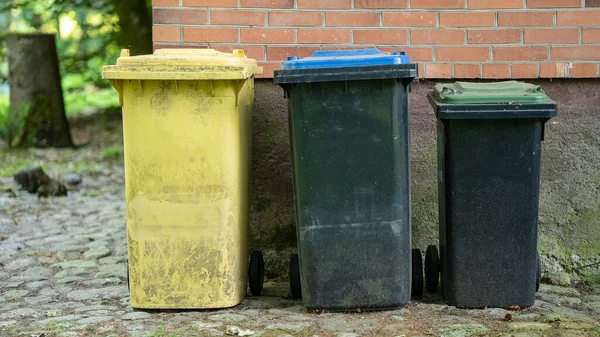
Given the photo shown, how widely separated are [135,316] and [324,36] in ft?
6.96

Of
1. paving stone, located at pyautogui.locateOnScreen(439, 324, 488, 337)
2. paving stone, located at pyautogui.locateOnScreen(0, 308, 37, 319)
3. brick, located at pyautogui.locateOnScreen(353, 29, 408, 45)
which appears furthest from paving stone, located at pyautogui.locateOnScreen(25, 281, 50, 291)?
paving stone, located at pyautogui.locateOnScreen(439, 324, 488, 337)

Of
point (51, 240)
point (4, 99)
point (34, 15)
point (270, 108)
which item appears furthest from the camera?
point (4, 99)

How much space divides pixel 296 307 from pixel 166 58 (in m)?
1.60

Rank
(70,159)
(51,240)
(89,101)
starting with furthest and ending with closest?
1. (89,101)
2. (70,159)
3. (51,240)

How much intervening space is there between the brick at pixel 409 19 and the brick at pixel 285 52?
0.49 m

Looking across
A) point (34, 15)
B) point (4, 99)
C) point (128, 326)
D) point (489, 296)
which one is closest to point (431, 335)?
point (489, 296)

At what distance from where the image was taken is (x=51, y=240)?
7.07 metres

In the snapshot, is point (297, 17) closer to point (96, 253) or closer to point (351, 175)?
point (351, 175)

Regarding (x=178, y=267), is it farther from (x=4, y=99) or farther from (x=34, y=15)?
(x=4, y=99)

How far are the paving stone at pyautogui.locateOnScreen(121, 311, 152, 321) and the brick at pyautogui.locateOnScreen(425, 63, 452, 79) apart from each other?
232 cm

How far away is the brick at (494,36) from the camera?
5.52 meters

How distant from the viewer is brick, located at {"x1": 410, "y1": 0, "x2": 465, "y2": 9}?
5.51 m

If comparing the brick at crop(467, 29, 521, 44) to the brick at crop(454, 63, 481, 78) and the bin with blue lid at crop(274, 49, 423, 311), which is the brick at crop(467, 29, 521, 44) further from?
the bin with blue lid at crop(274, 49, 423, 311)

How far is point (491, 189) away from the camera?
15.5 feet
